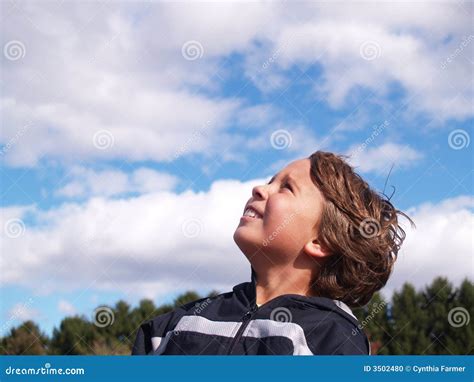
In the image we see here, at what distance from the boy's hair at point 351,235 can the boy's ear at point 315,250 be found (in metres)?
0.02

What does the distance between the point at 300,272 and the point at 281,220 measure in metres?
0.32

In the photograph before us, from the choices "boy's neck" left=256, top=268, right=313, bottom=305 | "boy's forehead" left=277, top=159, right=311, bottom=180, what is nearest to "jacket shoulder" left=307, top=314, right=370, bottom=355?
"boy's neck" left=256, top=268, right=313, bottom=305

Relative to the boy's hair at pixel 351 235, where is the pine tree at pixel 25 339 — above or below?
above

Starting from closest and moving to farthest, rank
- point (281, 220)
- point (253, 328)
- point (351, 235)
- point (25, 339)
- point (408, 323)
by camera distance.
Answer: point (253, 328)
point (281, 220)
point (351, 235)
point (408, 323)
point (25, 339)

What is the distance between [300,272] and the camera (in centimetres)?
346

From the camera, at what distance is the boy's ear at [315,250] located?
3.47 metres

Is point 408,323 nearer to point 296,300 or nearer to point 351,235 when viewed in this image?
point 351,235

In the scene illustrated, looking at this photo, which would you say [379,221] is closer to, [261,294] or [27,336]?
[261,294]

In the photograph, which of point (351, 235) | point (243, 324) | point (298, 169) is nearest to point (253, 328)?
point (243, 324)

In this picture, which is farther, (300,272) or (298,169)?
(298,169)

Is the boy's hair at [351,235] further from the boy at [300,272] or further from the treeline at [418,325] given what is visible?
the treeline at [418,325]

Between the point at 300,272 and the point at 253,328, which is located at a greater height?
the point at 300,272

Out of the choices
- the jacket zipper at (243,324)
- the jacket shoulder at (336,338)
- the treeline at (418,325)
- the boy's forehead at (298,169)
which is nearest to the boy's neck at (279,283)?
the jacket zipper at (243,324)

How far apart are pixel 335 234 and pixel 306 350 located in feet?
2.41
